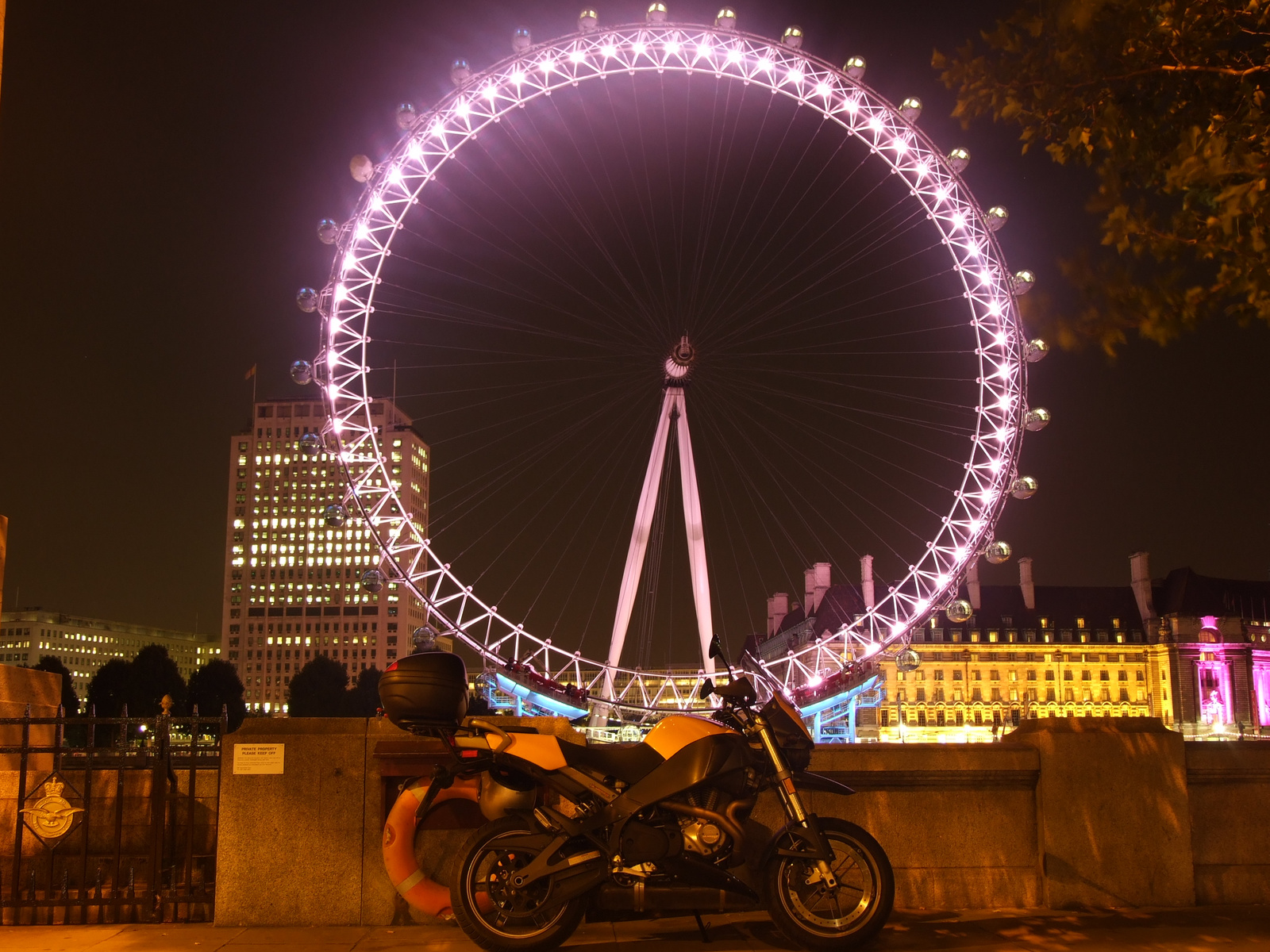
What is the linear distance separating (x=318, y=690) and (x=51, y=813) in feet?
326

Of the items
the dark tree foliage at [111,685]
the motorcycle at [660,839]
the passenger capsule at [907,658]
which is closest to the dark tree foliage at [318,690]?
the dark tree foliage at [111,685]

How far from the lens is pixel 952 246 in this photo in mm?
31609

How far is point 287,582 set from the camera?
184 meters

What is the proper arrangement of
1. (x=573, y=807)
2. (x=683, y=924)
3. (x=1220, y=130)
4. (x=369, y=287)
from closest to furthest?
1. (x=1220, y=130)
2. (x=573, y=807)
3. (x=683, y=924)
4. (x=369, y=287)

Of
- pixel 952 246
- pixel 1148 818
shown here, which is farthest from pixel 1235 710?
pixel 1148 818

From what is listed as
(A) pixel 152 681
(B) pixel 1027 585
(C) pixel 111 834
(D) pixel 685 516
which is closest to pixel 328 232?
(D) pixel 685 516

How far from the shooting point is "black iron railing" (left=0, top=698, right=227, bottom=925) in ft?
30.3

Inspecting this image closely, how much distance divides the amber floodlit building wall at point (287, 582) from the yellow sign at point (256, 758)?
174 meters

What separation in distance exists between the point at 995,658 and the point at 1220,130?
5248 inches

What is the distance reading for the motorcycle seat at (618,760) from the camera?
8.15 m

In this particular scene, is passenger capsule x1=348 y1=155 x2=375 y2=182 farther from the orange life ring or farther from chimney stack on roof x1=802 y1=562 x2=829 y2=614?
chimney stack on roof x1=802 y1=562 x2=829 y2=614

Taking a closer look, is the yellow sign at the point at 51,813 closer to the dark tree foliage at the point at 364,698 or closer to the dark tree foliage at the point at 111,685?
the dark tree foliage at the point at 111,685

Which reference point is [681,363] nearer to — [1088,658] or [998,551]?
[998,551]

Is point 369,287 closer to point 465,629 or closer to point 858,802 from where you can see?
point 465,629
